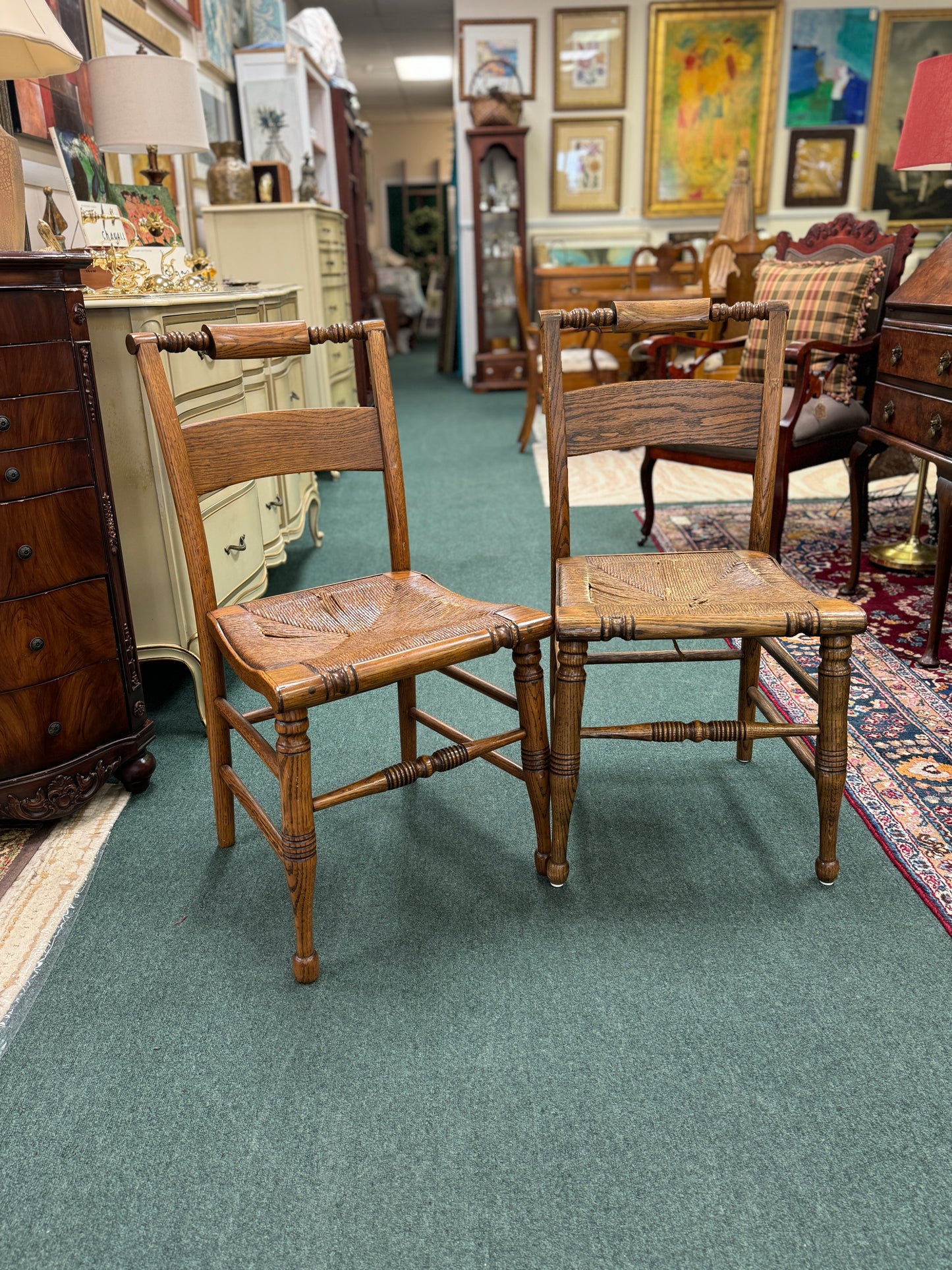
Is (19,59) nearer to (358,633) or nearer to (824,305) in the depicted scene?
(358,633)

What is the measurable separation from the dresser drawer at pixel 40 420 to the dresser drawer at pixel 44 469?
2cm

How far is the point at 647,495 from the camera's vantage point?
11.6ft

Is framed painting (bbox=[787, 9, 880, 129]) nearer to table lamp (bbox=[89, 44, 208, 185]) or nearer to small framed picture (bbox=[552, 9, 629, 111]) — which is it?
small framed picture (bbox=[552, 9, 629, 111])

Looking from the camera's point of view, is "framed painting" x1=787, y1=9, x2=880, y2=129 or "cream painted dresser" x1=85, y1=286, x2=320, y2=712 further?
"framed painting" x1=787, y1=9, x2=880, y2=129

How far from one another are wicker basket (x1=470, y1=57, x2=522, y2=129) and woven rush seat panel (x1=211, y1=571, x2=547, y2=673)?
21.6ft

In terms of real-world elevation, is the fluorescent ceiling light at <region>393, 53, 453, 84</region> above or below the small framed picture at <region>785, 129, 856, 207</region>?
above

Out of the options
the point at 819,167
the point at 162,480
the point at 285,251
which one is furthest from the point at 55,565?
the point at 819,167

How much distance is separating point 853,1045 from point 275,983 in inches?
35.3

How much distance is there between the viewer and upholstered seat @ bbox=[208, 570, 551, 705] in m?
1.39

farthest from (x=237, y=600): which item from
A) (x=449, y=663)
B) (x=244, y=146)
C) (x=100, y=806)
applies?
(x=244, y=146)

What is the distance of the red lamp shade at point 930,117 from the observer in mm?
2711

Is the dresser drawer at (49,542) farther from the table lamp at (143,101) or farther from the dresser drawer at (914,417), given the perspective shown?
the dresser drawer at (914,417)

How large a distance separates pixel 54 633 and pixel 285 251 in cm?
320

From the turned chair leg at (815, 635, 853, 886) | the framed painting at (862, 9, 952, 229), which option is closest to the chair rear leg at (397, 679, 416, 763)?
the turned chair leg at (815, 635, 853, 886)
